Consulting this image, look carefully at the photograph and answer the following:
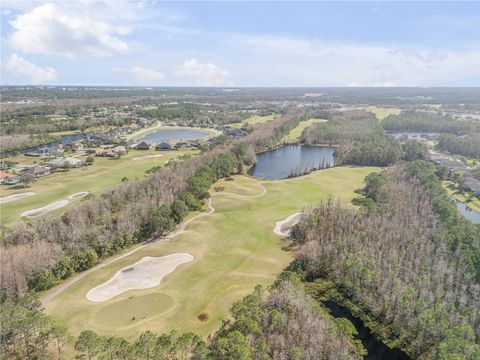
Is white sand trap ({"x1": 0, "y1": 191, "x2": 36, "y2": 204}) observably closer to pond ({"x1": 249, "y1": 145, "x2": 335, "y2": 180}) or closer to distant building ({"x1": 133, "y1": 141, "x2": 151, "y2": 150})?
distant building ({"x1": 133, "y1": 141, "x2": 151, "y2": 150})

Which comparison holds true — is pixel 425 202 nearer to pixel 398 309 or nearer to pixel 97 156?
pixel 398 309

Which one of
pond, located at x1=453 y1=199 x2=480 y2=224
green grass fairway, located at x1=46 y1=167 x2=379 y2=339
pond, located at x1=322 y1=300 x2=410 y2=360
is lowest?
pond, located at x1=453 y1=199 x2=480 y2=224

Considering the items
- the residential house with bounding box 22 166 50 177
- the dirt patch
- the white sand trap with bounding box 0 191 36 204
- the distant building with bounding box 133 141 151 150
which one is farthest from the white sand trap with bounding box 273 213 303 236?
the distant building with bounding box 133 141 151 150

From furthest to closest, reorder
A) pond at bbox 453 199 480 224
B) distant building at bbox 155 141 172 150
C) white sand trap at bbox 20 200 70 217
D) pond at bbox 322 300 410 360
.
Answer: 1. distant building at bbox 155 141 172 150
2. pond at bbox 453 199 480 224
3. white sand trap at bbox 20 200 70 217
4. pond at bbox 322 300 410 360

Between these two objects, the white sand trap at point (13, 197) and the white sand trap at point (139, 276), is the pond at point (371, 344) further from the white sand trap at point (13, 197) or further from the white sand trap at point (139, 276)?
the white sand trap at point (13, 197)

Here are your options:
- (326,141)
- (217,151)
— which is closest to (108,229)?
(217,151)

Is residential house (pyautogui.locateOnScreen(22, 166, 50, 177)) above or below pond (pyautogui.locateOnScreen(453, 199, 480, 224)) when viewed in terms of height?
above

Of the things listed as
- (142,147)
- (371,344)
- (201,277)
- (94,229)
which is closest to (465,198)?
(371,344)

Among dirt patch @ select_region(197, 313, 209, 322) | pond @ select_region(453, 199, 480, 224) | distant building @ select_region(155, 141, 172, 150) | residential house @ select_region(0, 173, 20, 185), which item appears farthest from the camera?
distant building @ select_region(155, 141, 172, 150)
